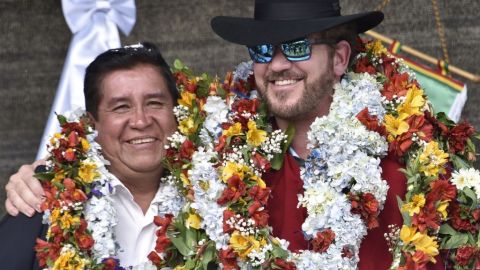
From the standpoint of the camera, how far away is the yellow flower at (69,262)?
168 inches

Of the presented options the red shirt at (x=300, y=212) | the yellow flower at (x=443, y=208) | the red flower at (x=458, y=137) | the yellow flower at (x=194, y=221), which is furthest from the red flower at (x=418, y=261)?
the yellow flower at (x=194, y=221)

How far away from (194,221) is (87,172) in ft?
1.58

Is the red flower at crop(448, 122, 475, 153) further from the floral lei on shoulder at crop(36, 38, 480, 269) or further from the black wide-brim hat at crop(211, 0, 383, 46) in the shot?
the black wide-brim hat at crop(211, 0, 383, 46)

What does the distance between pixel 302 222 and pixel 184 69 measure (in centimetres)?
100

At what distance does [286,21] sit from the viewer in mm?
4426

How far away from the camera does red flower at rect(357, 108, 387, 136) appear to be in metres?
4.41

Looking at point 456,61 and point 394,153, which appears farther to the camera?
point 456,61

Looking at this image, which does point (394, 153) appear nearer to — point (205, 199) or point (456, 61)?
point (205, 199)

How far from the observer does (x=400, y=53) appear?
21.2 ft

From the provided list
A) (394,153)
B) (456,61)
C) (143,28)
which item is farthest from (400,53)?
(394,153)

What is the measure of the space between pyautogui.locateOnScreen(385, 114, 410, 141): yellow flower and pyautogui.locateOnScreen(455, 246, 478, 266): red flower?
527mm

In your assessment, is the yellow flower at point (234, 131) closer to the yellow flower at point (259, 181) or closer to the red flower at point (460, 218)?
the yellow flower at point (259, 181)

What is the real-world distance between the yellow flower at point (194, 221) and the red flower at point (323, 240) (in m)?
0.48

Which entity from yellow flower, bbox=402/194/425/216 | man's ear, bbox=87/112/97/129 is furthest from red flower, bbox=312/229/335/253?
man's ear, bbox=87/112/97/129
